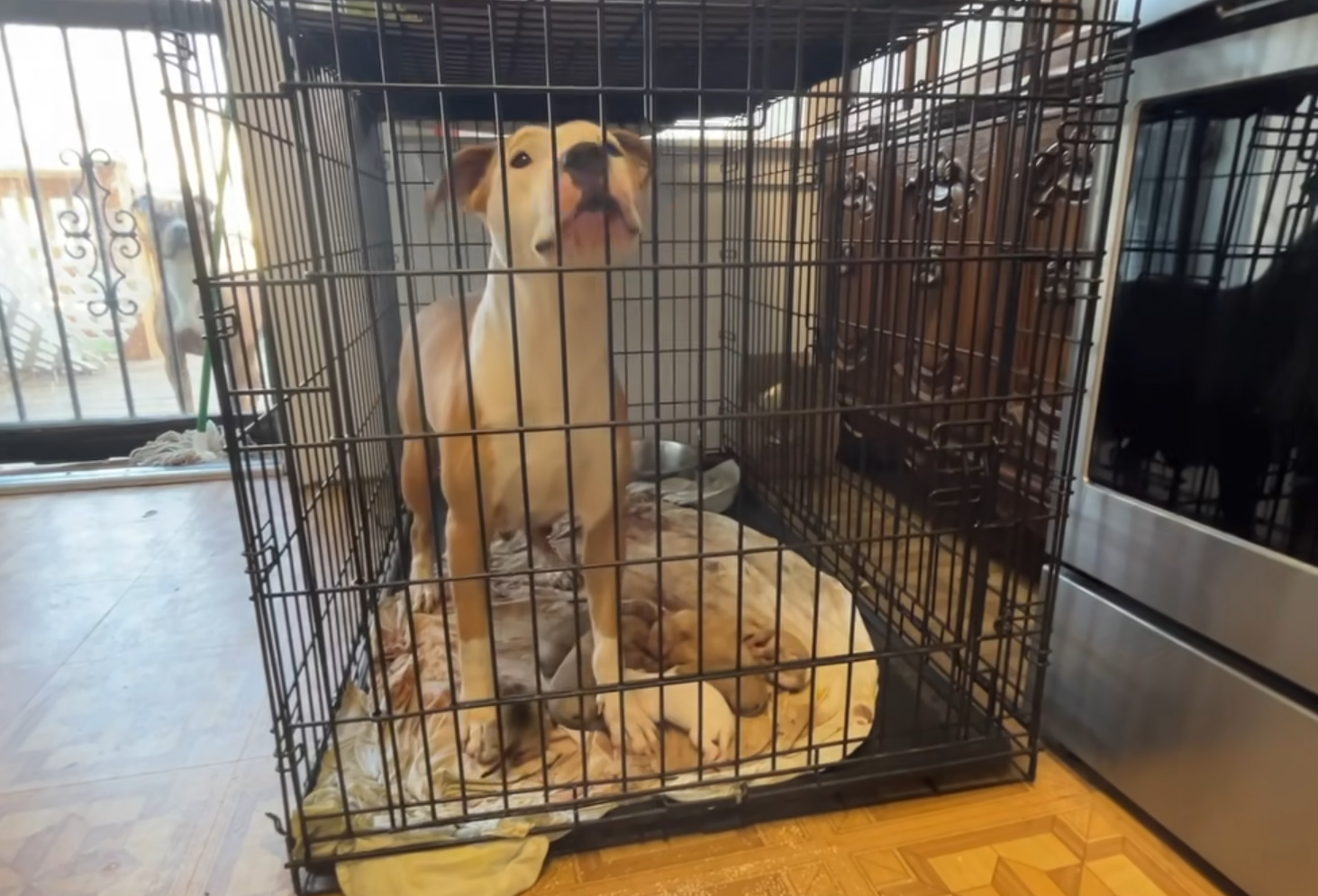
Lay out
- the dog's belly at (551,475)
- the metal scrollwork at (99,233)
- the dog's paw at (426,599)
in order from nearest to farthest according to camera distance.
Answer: the dog's belly at (551,475)
the dog's paw at (426,599)
the metal scrollwork at (99,233)

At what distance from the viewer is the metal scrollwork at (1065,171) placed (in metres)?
0.93

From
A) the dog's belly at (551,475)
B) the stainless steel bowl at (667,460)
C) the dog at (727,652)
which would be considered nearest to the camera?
the dog's belly at (551,475)

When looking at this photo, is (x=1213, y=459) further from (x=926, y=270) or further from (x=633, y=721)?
(x=633, y=721)

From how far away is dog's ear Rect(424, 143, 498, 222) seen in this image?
0.95 metres

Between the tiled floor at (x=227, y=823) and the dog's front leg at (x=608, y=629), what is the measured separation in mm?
152

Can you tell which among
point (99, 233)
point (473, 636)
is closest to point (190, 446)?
point (99, 233)

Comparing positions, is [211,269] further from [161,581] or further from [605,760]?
[161,581]

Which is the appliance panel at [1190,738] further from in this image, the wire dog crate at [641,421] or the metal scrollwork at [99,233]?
the metal scrollwork at [99,233]

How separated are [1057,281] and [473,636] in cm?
81

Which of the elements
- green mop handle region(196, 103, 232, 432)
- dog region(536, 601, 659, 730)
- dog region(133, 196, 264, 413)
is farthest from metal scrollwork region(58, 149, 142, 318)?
dog region(536, 601, 659, 730)

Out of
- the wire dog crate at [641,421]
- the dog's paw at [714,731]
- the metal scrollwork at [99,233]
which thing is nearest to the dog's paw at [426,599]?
the wire dog crate at [641,421]

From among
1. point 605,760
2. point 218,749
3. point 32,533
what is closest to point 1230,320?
point 605,760

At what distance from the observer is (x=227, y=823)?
1.02 metres

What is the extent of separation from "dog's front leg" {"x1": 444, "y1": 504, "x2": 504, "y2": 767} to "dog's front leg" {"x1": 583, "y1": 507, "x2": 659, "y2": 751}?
0.14m
